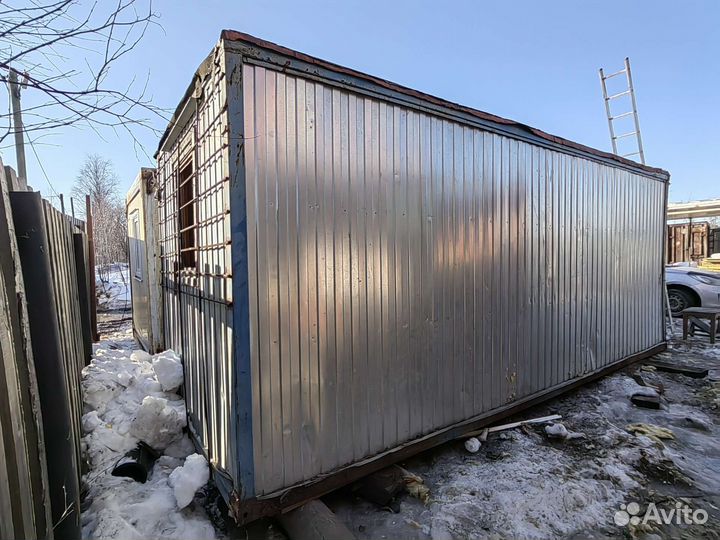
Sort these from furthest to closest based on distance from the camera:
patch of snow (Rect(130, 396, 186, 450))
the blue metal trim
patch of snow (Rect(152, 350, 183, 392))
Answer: patch of snow (Rect(152, 350, 183, 392)) < patch of snow (Rect(130, 396, 186, 450)) < the blue metal trim

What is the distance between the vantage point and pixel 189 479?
2383mm

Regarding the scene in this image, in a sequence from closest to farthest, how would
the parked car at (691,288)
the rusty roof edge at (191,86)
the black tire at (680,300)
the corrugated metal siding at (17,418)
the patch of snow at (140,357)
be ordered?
the corrugated metal siding at (17,418), the rusty roof edge at (191,86), the patch of snow at (140,357), the parked car at (691,288), the black tire at (680,300)

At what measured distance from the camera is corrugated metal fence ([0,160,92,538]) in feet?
4.55

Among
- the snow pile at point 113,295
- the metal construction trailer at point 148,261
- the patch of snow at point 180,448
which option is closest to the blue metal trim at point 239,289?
the patch of snow at point 180,448

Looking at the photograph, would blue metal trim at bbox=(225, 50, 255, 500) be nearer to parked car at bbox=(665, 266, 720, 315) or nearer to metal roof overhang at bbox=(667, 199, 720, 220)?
parked car at bbox=(665, 266, 720, 315)

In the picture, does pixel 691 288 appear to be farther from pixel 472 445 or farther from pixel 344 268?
pixel 344 268

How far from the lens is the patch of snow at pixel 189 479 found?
230 cm

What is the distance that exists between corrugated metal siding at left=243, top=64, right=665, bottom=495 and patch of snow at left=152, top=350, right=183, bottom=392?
191 centimetres

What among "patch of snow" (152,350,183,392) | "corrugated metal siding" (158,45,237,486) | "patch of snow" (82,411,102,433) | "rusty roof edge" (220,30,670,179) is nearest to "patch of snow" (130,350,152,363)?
"patch of snow" (152,350,183,392)

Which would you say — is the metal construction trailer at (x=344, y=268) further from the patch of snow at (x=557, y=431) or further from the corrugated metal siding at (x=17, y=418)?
the corrugated metal siding at (x=17, y=418)

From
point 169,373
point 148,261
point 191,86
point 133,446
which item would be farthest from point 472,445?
point 148,261

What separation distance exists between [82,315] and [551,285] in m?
5.58

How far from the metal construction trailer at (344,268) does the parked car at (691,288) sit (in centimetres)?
638

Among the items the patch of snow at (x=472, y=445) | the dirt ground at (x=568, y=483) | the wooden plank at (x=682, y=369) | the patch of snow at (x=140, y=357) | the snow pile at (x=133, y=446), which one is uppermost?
the patch of snow at (x=140, y=357)
